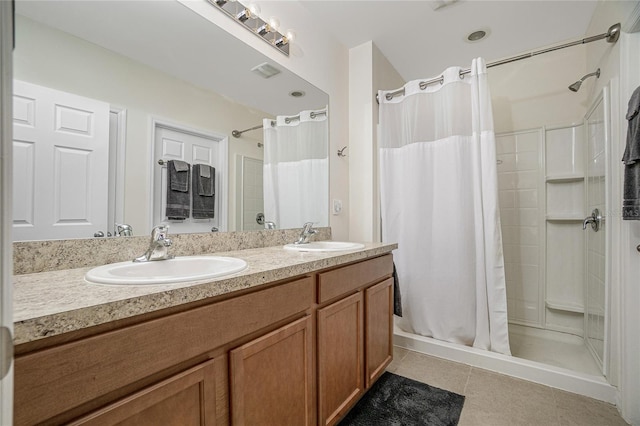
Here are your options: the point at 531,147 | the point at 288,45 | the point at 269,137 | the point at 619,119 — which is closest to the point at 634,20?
the point at 619,119

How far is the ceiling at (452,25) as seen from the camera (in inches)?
75.0

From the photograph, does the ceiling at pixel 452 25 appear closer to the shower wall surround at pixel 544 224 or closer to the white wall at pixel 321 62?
the white wall at pixel 321 62

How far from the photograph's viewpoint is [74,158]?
92 centimetres

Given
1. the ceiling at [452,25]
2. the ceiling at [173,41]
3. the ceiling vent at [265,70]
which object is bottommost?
the ceiling at [173,41]

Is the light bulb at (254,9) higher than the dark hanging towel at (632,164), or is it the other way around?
the light bulb at (254,9)

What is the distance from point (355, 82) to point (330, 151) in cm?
72

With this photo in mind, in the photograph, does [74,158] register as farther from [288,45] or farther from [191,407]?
[288,45]

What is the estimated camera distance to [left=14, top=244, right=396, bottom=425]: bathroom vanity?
49 centimetres

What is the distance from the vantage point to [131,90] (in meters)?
1.07

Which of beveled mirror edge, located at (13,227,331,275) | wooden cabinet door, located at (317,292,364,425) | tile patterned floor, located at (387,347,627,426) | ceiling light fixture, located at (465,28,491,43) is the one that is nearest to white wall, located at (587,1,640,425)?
tile patterned floor, located at (387,347,627,426)

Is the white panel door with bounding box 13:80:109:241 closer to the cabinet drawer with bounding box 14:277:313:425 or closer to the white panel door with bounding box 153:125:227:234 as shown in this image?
the white panel door with bounding box 153:125:227:234

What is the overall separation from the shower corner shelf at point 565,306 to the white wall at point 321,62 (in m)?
1.82

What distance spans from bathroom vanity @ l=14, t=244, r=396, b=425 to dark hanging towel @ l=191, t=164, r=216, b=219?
0.48 m

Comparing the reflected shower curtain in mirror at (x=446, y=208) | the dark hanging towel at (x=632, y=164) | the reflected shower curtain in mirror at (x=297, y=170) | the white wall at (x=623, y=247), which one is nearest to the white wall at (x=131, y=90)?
the reflected shower curtain in mirror at (x=297, y=170)
